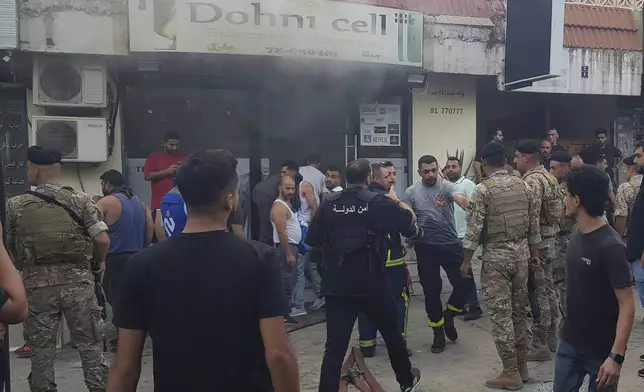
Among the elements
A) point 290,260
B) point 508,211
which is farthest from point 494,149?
point 290,260

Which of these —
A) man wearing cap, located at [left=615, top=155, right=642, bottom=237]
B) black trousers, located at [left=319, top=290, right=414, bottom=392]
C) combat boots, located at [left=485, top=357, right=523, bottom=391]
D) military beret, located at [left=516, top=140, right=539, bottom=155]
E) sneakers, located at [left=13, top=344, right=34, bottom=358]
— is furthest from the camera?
man wearing cap, located at [left=615, top=155, right=642, bottom=237]

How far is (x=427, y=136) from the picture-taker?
8203 millimetres

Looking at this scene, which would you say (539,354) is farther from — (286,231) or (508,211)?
(286,231)

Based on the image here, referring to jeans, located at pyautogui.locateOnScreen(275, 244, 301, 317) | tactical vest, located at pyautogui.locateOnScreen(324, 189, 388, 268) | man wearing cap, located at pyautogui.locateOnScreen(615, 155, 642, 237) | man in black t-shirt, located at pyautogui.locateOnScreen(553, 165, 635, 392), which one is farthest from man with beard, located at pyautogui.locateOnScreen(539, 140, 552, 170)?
man in black t-shirt, located at pyautogui.locateOnScreen(553, 165, 635, 392)

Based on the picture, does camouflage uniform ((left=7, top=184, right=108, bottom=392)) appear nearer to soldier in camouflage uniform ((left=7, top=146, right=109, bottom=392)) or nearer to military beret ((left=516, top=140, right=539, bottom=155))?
soldier in camouflage uniform ((left=7, top=146, right=109, bottom=392))

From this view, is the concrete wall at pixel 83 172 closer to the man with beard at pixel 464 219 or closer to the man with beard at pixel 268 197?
the man with beard at pixel 268 197

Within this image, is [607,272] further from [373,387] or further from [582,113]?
[582,113]

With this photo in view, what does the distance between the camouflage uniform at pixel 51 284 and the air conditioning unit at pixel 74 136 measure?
104 inches

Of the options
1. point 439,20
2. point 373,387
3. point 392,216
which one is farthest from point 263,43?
point 373,387

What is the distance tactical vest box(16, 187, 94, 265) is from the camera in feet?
13.2

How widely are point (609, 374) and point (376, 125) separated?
5837mm

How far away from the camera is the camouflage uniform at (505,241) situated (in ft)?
15.2

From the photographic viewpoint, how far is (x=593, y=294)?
113 inches

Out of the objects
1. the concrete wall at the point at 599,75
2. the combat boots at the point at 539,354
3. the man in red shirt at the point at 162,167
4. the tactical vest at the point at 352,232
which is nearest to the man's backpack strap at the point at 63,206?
the tactical vest at the point at 352,232
